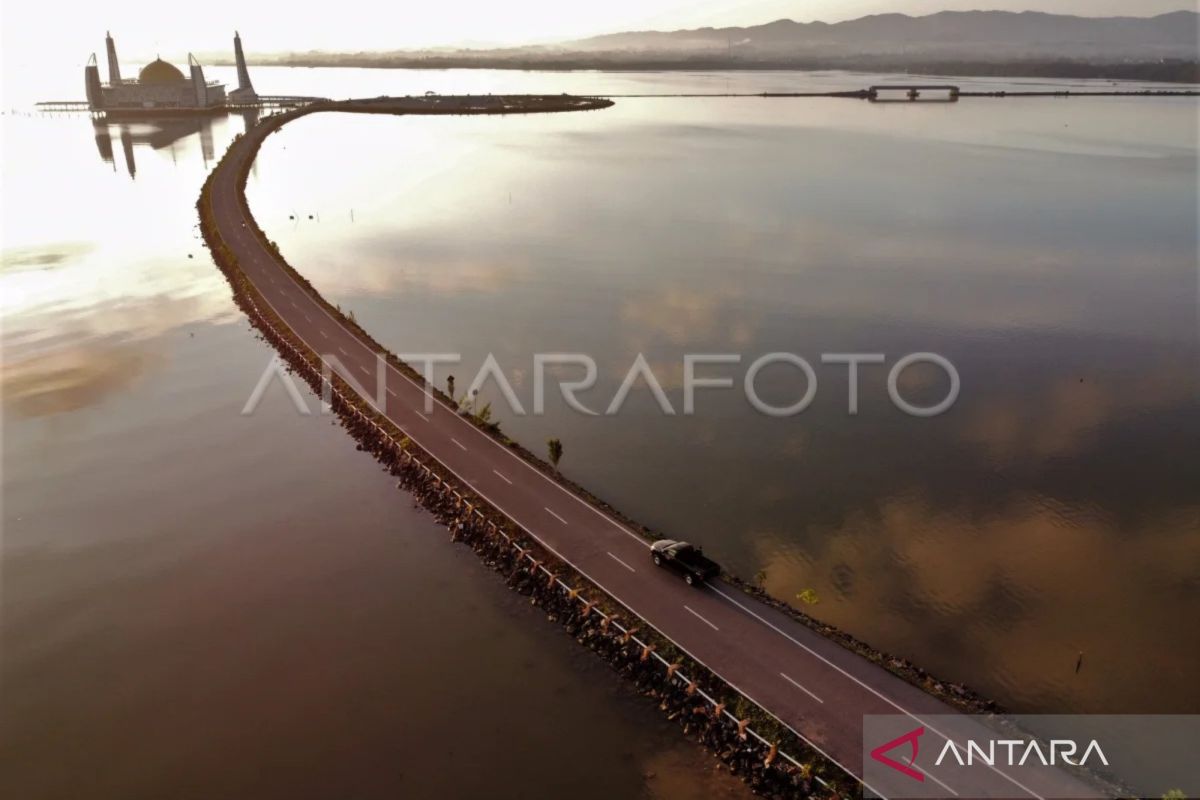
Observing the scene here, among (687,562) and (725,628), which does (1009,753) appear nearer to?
(725,628)

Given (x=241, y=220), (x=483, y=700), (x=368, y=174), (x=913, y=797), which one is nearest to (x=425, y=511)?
(x=483, y=700)

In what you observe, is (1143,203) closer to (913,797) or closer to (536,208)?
(536,208)

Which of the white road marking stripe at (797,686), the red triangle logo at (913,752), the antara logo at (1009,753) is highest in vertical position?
the white road marking stripe at (797,686)

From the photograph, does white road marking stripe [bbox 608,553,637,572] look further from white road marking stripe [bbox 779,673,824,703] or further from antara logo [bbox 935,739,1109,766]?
antara logo [bbox 935,739,1109,766]

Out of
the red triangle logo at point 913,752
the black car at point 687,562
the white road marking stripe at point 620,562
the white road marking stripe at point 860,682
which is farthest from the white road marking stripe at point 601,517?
the white road marking stripe at point 620,562

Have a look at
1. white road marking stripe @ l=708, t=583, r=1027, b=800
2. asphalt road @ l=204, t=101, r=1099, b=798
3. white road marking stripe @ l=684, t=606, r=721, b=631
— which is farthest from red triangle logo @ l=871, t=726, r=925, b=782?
white road marking stripe @ l=684, t=606, r=721, b=631

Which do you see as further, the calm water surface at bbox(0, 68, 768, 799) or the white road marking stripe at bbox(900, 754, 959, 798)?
the calm water surface at bbox(0, 68, 768, 799)

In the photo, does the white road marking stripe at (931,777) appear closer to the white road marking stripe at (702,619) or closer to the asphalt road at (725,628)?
the asphalt road at (725,628)
